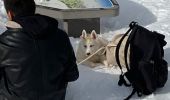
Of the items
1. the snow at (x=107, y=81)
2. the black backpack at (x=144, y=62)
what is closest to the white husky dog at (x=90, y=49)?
the snow at (x=107, y=81)

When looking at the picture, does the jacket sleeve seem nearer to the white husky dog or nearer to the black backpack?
the black backpack

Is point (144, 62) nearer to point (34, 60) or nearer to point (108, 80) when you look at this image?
point (108, 80)

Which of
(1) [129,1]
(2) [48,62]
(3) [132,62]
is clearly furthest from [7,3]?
(1) [129,1]

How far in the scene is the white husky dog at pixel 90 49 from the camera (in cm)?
508

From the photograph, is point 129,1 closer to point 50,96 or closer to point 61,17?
point 61,17

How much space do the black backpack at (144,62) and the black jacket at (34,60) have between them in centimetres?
74

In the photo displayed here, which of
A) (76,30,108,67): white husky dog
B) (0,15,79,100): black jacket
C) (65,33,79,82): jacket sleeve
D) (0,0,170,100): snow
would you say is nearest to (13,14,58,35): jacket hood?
(0,15,79,100): black jacket

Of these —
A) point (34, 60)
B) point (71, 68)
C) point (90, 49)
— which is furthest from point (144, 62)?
point (34, 60)

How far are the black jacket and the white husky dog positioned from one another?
1.28 meters

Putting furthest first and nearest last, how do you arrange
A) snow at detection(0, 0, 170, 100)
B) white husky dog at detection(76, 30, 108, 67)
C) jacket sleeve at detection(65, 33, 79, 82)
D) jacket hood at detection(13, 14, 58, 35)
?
white husky dog at detection(76, 30, 108, 67)
snow at detection(0, 0, 170, 100)
jacket sleeve at detection(65, 33, 79, 82)
jacket hood at detection(13, 14, 58, 35)

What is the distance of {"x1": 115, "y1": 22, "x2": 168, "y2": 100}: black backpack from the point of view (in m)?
4.28

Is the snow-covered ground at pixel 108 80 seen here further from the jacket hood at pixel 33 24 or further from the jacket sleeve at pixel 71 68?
the jacket hood at pixel 33 24

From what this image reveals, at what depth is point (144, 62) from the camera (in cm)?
425

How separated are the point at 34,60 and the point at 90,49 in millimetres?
1594
